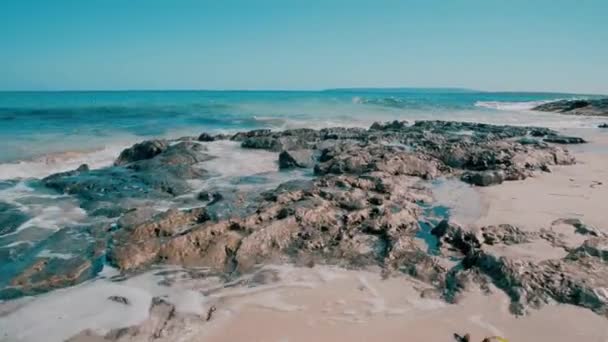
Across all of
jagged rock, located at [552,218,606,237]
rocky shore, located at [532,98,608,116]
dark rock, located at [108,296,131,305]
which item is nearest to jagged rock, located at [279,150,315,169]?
jagged rock, located at [552,218,606,237]

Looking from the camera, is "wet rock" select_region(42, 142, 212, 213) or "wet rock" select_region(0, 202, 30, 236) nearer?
"wet rock" select_region(0, 202, 30, 236)

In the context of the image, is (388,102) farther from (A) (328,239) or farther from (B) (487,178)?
(A) (328,239)

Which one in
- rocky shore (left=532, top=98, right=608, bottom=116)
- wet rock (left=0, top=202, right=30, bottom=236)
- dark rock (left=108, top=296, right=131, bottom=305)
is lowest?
dark rock (left=108, top=296, right=131, bottom=305)

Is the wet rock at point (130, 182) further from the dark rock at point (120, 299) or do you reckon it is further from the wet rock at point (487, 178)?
the wet rock at point (487, 178)

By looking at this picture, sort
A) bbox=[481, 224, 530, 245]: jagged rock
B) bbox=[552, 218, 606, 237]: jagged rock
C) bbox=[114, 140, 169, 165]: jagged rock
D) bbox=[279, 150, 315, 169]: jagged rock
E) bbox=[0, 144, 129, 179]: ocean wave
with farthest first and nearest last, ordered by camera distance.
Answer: bbox=[114, 140, 169, 165]: jagged rock
bbox=[0, 144, 129, 179]: ocean wave
bbox=[279, 150, 315, 169]: jagged rock
bbox=[552, 218, 606, 237]: jagged rock
bbox=[481, 224, 530, 245]: jagged rock

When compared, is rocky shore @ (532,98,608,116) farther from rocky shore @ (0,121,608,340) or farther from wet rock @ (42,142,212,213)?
wet rock @ (42,142,212,213)

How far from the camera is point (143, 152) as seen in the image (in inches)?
444

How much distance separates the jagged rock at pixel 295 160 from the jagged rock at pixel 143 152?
3.57m

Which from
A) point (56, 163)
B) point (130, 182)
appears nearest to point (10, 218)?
point (130, 182)

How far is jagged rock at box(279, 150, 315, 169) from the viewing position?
31.2ft

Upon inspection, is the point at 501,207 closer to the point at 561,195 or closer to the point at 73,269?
the point at 561,195

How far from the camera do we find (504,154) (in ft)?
30.0

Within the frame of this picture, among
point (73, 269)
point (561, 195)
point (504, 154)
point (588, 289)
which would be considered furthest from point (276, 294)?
point (504, 154)

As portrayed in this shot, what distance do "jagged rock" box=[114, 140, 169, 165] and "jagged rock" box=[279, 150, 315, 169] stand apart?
357cm
